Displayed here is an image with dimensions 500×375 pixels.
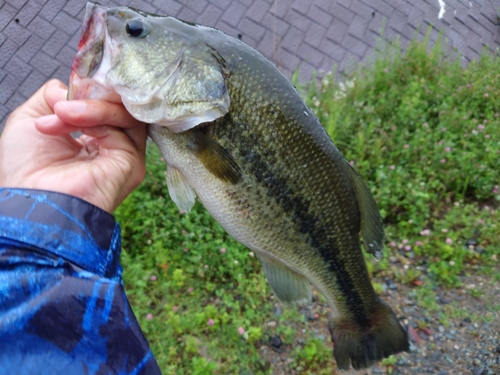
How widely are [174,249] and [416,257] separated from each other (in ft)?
6.29

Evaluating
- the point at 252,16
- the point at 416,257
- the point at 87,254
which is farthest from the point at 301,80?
the point at 87,254

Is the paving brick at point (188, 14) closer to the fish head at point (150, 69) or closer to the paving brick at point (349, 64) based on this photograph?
the paving brick at point (349, 64)

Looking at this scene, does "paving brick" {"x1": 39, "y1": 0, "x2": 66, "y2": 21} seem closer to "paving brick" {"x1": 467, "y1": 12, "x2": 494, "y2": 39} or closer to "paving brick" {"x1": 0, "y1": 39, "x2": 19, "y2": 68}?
"paving brick" {"x1": 0, "y1": 39, "x2": 19, "y2": 68}

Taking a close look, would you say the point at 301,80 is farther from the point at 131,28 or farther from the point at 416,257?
the point at 131,28

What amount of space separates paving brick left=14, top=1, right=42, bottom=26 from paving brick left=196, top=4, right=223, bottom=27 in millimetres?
1965

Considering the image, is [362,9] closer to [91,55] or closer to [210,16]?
[210,16]

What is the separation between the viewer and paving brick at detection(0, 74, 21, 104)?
4.44 m

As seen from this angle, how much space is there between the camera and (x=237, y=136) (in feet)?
5.20

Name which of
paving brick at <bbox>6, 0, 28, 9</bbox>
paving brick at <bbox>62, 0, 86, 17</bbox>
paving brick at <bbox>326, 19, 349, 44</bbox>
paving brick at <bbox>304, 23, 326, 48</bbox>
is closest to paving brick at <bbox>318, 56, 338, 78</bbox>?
paving brick at <bbox>304, 23, 326, 48</bbox>

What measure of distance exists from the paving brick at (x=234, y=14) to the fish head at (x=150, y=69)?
388 centimetres

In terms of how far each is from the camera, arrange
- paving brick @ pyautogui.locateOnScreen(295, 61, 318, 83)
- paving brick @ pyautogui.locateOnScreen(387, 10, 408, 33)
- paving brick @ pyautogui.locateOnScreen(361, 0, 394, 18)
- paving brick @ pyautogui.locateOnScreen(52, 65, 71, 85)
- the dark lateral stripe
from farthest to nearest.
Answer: paving brick @ pyautogui.locateOnScreen(361, 0, 394, 18), paving brick @ pyautogui.locateOnScreen(387, 10, 408, 33), paving brick @ pyautogui.locateOnScreen(295, 61, 318, 83), paving brick @ pyautogui.locateOnScreen(52, 65, 71, 85), the dark lateral stripe

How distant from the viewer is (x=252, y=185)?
64.8 inches

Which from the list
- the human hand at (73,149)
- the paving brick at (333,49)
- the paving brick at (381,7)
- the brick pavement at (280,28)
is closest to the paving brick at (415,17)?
the brick pavement at (280,28)

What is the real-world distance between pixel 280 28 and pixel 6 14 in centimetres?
334
